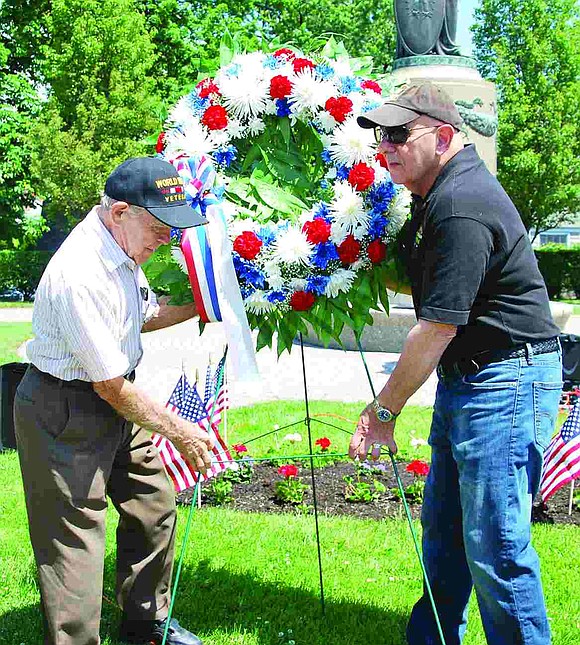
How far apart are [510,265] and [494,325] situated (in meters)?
0.22

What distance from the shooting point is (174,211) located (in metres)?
3.04

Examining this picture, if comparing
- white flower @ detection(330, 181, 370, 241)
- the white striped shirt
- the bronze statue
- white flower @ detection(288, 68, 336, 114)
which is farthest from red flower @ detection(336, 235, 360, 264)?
the bronze statue

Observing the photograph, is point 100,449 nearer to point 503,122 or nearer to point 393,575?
point 393,575

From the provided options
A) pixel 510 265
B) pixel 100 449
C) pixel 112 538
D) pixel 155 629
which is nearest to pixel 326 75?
pixel 510 265

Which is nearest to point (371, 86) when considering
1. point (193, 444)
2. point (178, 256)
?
point (178, 256)

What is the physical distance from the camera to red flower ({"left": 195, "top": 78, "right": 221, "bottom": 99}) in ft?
11.5

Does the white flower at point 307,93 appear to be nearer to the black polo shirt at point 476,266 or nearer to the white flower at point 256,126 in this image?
the white flower at point 256,126

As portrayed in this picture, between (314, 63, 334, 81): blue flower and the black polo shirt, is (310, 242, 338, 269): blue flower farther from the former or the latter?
(314, 63, 334, 81): blue flower

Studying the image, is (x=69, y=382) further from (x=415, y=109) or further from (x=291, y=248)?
(x=415, y=109)

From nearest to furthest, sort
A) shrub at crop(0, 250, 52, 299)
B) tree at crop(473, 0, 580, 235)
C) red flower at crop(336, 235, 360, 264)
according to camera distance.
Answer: red flower at crop(336, 235, 360, 264) → shrub at crop(0, 250, 52, 299) → tree at crop(473, 0, 580, 235)

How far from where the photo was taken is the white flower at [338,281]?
3.38 m

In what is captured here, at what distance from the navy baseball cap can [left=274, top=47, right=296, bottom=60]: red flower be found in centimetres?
85

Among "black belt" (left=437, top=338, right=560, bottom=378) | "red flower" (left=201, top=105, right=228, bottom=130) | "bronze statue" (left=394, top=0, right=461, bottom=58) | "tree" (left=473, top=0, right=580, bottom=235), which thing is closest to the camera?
"black belt" (left=437, top=338, right=560, bottom=378)

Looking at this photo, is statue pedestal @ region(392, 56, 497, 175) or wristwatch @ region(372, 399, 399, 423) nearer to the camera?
wristwatch @ region(372, 399, 399, 423)
